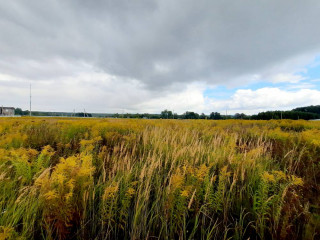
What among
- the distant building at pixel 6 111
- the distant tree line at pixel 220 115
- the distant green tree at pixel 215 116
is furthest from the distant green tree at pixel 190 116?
the distant building at pixel 6 111

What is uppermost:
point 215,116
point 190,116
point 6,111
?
point 6,111

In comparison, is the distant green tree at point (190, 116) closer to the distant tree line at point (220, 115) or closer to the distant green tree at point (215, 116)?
the distant tree line at point (220, 115)

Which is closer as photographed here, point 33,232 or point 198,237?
point 33,232

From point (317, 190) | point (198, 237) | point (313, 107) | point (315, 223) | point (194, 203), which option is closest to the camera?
point (315, 223)

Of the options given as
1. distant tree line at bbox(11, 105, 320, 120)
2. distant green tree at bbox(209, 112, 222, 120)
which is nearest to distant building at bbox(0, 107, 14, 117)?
distant tree line at bbox(11, 105, 320, 120)

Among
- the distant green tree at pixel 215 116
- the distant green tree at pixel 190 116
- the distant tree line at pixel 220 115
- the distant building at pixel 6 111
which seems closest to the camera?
the distant tree line at pixel 220 115

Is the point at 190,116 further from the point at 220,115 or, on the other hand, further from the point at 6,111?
the point at 6,111

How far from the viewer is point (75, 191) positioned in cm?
165

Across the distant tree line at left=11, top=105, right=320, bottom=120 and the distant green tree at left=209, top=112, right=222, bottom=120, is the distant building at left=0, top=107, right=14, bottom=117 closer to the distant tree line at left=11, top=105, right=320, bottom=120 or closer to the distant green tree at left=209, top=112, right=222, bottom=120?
the distant tree line at left=11, top=105, right=320, bottom=120

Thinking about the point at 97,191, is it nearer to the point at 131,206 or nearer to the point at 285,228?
the point at 131,206

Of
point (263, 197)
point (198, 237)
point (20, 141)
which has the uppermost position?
point (20, 141)

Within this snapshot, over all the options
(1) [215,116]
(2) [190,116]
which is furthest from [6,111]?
(1) [215,116]

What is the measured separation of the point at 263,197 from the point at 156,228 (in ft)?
3.91

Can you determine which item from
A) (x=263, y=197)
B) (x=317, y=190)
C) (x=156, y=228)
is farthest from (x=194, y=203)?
(x=317, y=190)
